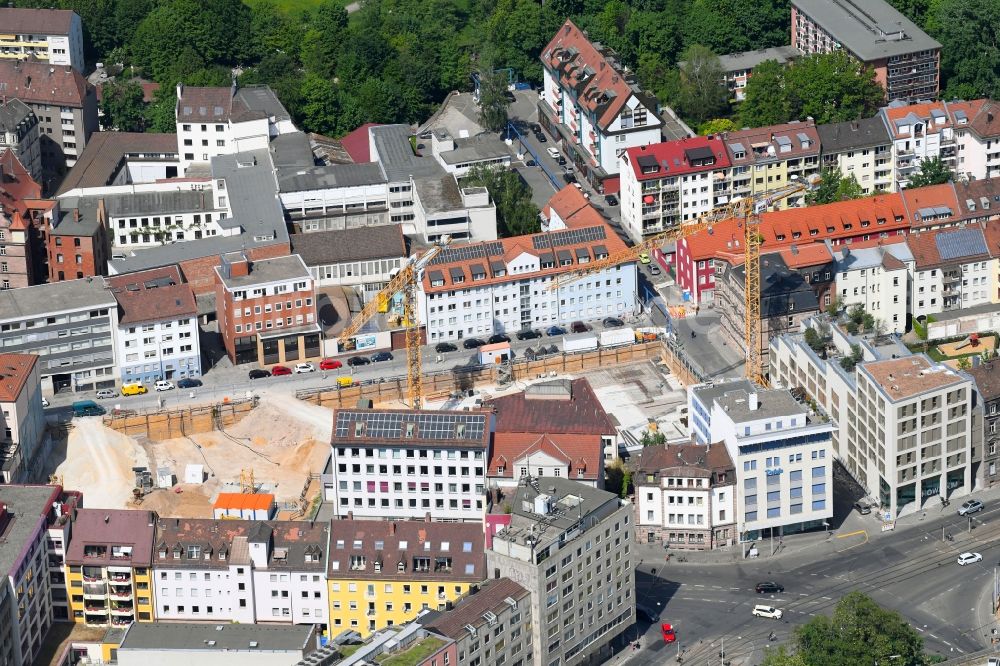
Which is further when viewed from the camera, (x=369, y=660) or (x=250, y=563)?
(x=250, y=563)

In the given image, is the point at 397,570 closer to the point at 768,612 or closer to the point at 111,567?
the point at 111,567

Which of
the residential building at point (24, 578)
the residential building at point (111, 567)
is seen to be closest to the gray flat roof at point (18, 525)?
the residential building at point (24, 578)

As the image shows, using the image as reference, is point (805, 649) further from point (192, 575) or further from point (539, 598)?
point (192, 575)

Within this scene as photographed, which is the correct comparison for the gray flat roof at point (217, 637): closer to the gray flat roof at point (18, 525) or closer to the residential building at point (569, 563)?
the gray flat roof at point (18, 525)

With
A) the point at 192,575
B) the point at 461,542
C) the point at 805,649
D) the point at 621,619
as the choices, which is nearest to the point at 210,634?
the point at 192,575

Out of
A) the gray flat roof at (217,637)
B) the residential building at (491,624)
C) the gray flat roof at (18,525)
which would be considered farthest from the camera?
the gray flat roof at (18,525)

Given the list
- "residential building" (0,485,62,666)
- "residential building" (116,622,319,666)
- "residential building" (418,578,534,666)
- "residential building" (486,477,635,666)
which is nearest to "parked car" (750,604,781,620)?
"residential building" (486,477,635,666)

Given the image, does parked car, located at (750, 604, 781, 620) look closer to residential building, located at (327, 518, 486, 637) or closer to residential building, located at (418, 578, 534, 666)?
residential building, located at (418, 578, 534, 666)
